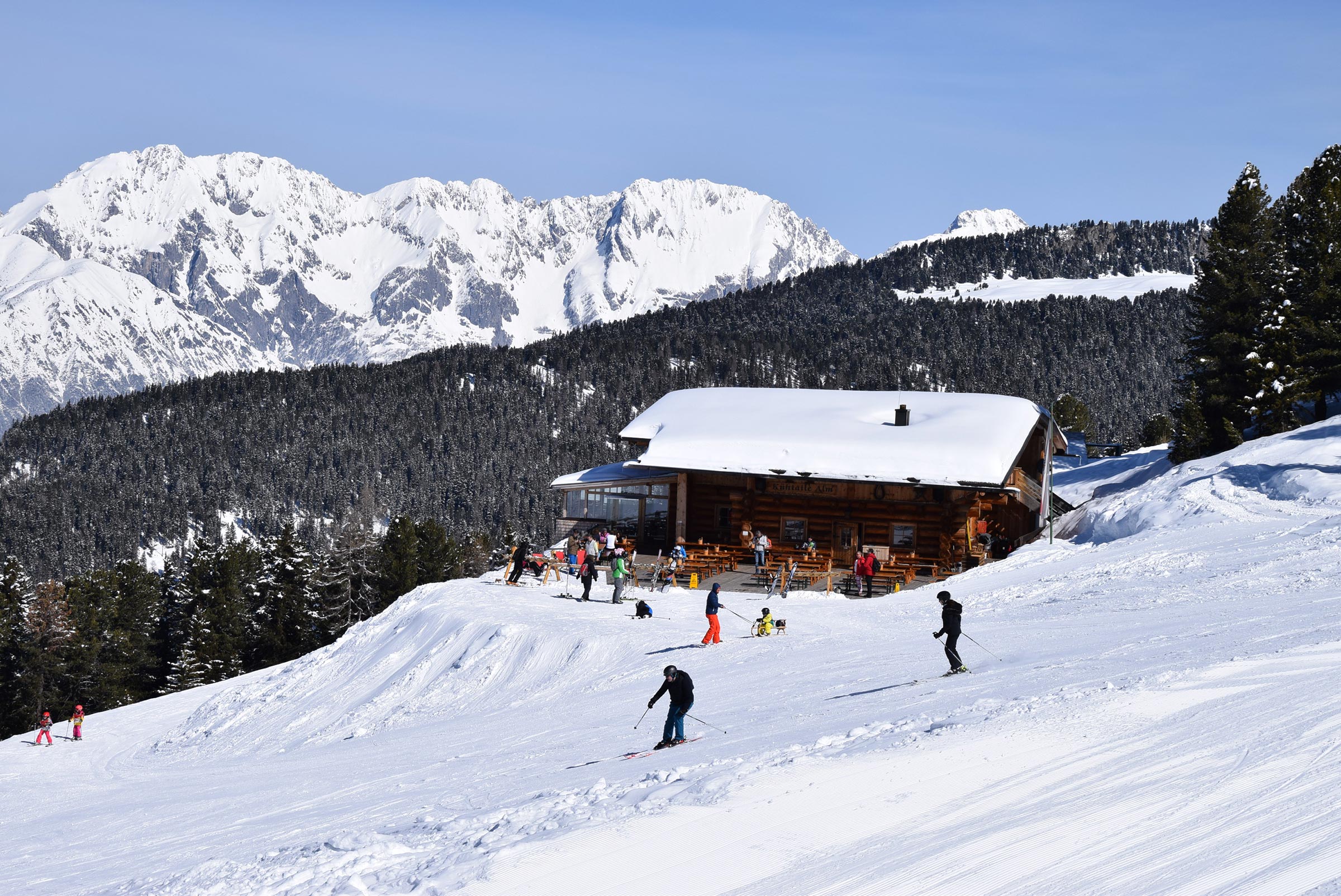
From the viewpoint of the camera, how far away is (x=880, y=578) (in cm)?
3178

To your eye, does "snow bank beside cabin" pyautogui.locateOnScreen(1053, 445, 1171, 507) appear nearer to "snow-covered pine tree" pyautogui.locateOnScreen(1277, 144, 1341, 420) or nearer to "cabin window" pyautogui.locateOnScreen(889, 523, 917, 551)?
"snow-covered pine tree" pyautogui.locateOnScreen(1277, 144, 1341, 420)

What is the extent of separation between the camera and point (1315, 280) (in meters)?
39.9

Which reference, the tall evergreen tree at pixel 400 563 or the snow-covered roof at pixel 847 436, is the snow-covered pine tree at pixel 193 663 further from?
the snow-covered roof at pixel 847 436

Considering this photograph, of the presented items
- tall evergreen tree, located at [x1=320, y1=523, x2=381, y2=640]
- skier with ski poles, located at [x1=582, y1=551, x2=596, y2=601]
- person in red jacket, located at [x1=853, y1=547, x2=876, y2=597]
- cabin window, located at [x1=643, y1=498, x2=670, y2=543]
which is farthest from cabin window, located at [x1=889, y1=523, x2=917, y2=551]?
tall evergreen tree, located at [x1=320, y1=523, x2=381, y2=640]

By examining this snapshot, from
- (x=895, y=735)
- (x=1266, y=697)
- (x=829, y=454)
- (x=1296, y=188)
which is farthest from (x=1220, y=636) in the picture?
(x=1296, y=188)

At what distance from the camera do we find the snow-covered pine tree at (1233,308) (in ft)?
131

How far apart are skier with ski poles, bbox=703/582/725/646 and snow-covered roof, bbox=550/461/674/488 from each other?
1386cm

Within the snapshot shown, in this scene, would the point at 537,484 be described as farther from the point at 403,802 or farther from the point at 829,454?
the point at 403,802

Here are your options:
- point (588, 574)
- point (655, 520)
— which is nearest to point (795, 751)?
point (588, 574)

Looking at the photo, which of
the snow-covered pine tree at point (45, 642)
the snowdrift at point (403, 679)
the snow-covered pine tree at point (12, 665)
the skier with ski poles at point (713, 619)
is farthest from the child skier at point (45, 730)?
the snow-covered pine tree at point (45, 642)

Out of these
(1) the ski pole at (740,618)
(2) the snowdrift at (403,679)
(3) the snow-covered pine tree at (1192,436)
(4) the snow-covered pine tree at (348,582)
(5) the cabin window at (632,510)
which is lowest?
(4) the snow-covered pine tree at (348,582)

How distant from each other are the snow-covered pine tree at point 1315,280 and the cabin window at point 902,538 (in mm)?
13792

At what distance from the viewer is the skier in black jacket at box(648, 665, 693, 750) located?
1500cm

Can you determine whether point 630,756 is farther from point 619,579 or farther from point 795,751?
point 619,579
